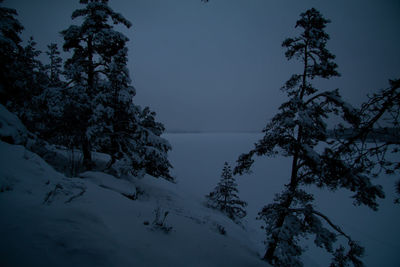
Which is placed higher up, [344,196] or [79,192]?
[344,196]

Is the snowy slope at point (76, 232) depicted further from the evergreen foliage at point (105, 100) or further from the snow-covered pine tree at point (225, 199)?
the snow-covered pine tree at point (225, 199)

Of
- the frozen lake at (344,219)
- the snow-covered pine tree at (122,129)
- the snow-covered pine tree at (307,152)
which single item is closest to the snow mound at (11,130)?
the snow-covered pine tree at (122,129)

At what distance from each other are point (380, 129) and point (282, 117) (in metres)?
3.13

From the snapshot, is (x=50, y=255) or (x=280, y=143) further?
(x=280, y=143)

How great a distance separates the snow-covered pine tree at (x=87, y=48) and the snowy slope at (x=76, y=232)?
3990mm

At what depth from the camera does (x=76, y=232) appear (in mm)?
2475

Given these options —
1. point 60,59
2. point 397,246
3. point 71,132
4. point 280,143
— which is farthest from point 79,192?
point 397,246

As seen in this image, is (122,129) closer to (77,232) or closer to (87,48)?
(87,48)

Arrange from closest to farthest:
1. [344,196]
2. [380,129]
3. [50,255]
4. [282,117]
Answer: [50,255]
[380,129]
[282,117]
[344,196]

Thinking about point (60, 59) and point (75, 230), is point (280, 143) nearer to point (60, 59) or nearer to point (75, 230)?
point (75, 230)

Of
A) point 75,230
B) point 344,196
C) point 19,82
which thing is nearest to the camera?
point 75,230

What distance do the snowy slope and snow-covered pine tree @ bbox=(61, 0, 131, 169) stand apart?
157 inches

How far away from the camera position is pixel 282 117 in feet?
19.2

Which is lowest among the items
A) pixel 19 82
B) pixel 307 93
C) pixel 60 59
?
pixel 19 82
